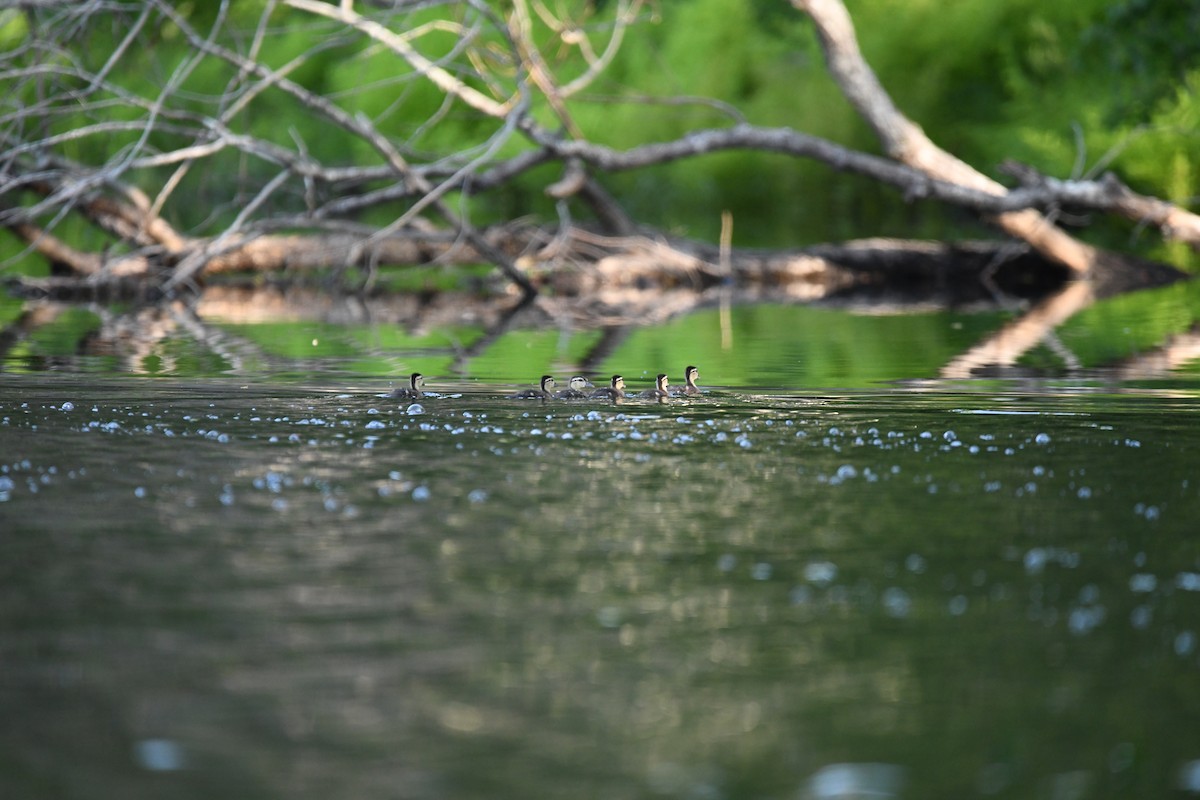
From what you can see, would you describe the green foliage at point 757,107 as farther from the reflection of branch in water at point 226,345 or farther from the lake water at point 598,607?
the lake water at point 598,607

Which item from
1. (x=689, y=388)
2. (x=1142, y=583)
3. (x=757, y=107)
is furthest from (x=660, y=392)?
(x=757, y=107)

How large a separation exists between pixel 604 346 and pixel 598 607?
10765 millimetres

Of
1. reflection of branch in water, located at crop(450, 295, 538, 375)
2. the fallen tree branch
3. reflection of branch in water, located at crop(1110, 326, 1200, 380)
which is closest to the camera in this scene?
reflection of branch in water, located at crop(1110, 326, 1200, 380)

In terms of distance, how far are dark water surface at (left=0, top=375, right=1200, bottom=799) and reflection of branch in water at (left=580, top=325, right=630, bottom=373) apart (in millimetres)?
4629

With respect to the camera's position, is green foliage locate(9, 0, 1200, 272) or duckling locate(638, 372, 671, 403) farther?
green foliage locate(9, 0, 1200, 272)

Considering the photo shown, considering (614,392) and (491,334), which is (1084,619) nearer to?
(614,392)

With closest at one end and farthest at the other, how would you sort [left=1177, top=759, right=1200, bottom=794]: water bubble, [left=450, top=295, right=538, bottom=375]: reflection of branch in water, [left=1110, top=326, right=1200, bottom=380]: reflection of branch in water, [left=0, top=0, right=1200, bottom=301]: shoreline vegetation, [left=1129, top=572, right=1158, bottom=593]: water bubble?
A: [left=1177, top=759, right=1200, bottom=794]: water bubble
[left=1129, top=572, right=1158, bottom=593]: water bubble
[left=1110, top=326, right=1200, bottom=380]: reflection of branch in water
[left=450, top=295, right=538, bottom=375]: reflection of branch in water
[left=0, top=0, right=1200, bottom=301]: shoreline vegetation

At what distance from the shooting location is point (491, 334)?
1827cm

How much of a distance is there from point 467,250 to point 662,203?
21.1 m

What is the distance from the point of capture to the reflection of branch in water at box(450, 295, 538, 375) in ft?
48.3

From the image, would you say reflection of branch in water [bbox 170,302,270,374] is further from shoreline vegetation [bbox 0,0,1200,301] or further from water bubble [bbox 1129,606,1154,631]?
water bubble [bbox 1129,606,1154,631]

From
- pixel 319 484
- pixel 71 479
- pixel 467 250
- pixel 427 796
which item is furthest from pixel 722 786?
pixel 467 250

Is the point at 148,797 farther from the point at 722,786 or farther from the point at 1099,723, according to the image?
the point at 1099,723

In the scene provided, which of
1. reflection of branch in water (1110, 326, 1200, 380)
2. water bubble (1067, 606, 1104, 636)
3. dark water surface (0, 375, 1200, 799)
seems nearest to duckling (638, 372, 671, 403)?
dark water surface (0, 375, 1200, 799)
